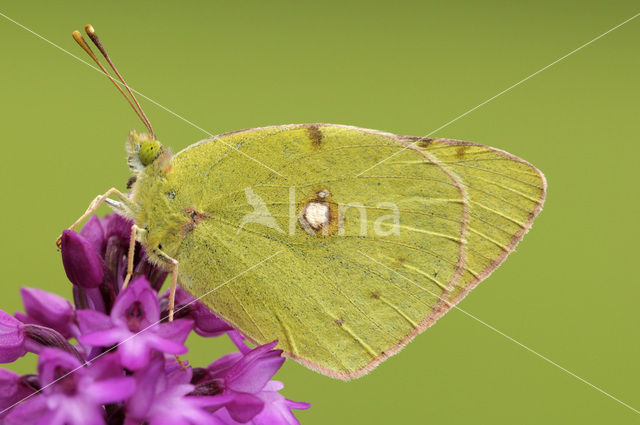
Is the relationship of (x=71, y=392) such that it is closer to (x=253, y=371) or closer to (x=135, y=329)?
(x=135, y=329)

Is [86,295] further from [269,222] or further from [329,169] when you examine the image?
[329,169]

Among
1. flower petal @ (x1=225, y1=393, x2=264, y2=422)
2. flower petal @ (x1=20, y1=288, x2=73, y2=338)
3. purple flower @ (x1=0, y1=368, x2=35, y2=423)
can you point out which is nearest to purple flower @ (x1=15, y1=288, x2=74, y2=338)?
flower petal @ (x1=20, y1=288, x2=73, y2=338)

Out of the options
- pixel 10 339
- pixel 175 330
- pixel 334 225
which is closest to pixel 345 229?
pixel 334 225

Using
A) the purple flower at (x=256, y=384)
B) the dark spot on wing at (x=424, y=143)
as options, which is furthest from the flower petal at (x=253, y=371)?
the dark spot on wing at (x=424, y=143)

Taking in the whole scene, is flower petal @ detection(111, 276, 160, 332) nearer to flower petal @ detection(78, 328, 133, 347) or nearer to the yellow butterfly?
flower petal @ detection(78, 328, 133, 347)

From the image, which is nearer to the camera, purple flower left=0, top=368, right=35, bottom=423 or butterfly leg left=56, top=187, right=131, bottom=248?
purple flower left=0, top=368, right=35, bottom=423

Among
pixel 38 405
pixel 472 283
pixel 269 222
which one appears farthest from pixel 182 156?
pixel 472 283

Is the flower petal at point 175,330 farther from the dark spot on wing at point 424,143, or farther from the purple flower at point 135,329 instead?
the dark spot on wing at point 424,143
